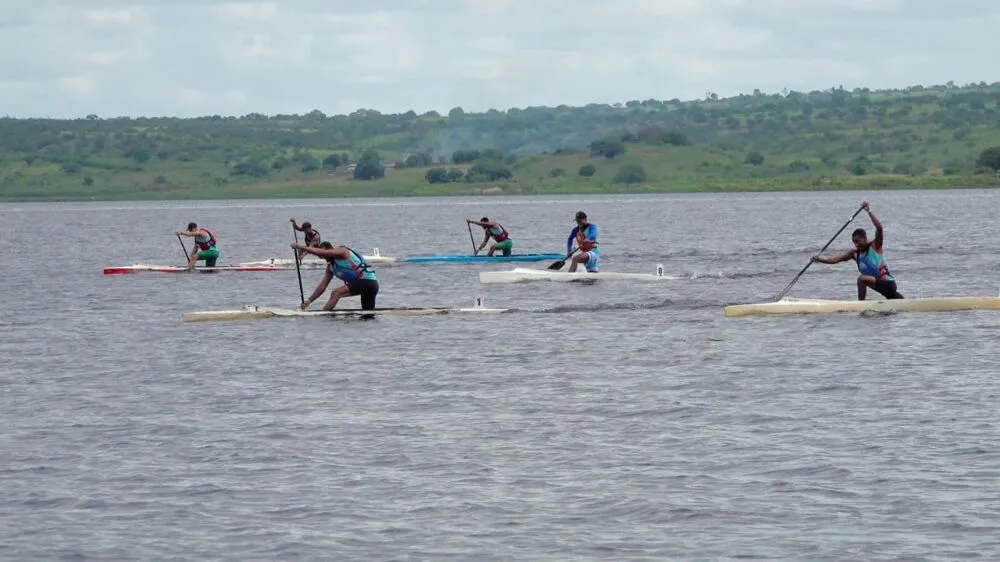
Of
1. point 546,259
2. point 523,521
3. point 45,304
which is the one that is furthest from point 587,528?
point 546,259

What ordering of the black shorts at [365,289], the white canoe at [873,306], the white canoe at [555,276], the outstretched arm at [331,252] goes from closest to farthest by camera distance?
the outstretched arm at [331,252], the white canoe at [873,306], the black shorts at [365,289], the white canoe at [555,276]

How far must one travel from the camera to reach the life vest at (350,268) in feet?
122

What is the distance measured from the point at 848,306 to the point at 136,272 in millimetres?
29558

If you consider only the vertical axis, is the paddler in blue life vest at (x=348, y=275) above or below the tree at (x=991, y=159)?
below

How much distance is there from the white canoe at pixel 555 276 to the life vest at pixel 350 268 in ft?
38.7

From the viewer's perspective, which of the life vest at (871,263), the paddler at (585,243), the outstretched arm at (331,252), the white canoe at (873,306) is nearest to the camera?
the life vest at (871,263)

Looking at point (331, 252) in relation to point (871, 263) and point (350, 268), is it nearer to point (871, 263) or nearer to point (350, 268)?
point (350, 268)

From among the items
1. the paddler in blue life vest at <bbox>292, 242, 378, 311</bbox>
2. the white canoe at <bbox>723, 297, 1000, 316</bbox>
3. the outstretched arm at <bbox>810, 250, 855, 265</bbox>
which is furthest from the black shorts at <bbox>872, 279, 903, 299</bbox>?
the paddler in blue life vest at <bbox>292, 242, 378, 311</bbox>

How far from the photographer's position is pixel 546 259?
56.4 meters

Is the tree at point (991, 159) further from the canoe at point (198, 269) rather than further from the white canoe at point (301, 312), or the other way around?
the white canoe at point (301, 312)

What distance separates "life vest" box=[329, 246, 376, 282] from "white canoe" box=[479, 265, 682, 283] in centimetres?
1181

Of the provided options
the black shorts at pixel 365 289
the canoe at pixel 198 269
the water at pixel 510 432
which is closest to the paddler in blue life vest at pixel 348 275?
the black shorts at pixel 365 289

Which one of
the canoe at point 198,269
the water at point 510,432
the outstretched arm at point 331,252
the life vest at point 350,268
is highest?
the outstretched arm at point 331,252

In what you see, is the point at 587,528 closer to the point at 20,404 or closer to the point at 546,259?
the point at 20,404
